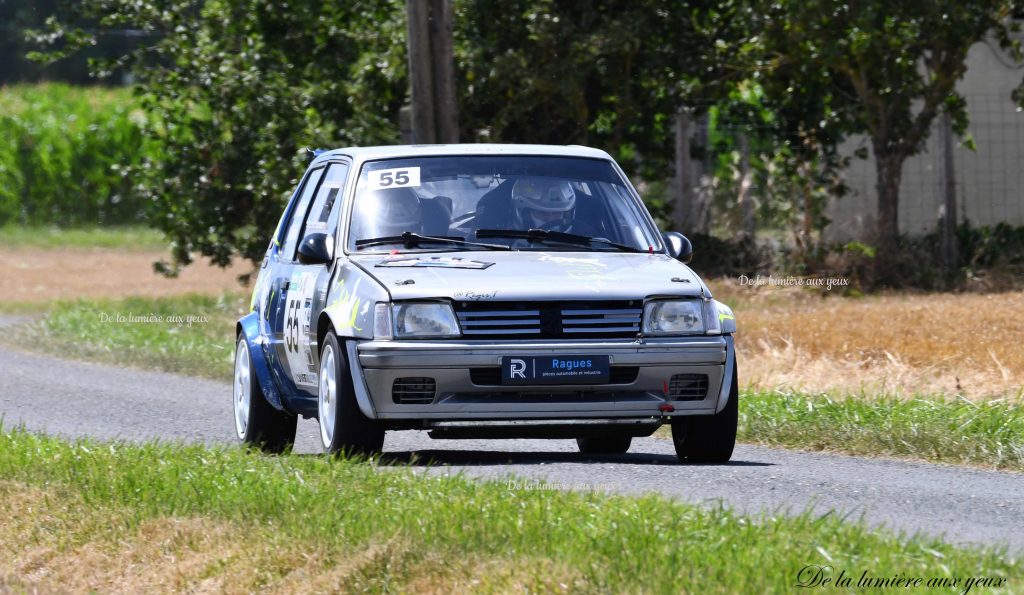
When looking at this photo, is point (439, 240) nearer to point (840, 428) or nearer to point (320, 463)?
point (320, 463)

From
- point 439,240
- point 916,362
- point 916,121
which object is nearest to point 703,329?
point 439,240

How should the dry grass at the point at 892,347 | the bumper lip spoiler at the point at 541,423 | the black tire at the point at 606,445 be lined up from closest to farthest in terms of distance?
the bumper lip spoiler at the point at 541,423
the black tire at the point at 606,445
the dry grass at the point at 892,347

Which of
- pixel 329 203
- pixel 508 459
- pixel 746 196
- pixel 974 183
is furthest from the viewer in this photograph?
pixel 974 183

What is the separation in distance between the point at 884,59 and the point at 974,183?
10.3 ft

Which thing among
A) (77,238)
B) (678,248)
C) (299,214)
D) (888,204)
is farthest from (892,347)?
(77,238)

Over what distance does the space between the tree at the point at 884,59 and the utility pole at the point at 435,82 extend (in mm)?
4360

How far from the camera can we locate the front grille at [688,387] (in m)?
8.69

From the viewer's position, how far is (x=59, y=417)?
12422 mm

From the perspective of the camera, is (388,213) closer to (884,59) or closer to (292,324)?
(292,324)

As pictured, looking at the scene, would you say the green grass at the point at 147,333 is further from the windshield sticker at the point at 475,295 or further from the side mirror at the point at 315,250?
the windshield sticker at the point at 475,295

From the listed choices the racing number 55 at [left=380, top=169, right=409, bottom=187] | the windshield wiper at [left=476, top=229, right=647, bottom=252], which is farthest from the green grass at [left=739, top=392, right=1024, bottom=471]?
the racing number 55 at [left=380, top=169, right=409, bottom=187]

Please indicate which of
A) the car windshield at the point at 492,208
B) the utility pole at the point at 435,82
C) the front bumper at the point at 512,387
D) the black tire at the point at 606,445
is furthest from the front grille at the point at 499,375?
the utility pole at the point at 435,82

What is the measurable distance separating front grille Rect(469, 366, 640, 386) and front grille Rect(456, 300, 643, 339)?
0.15 meters

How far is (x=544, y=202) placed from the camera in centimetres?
961
